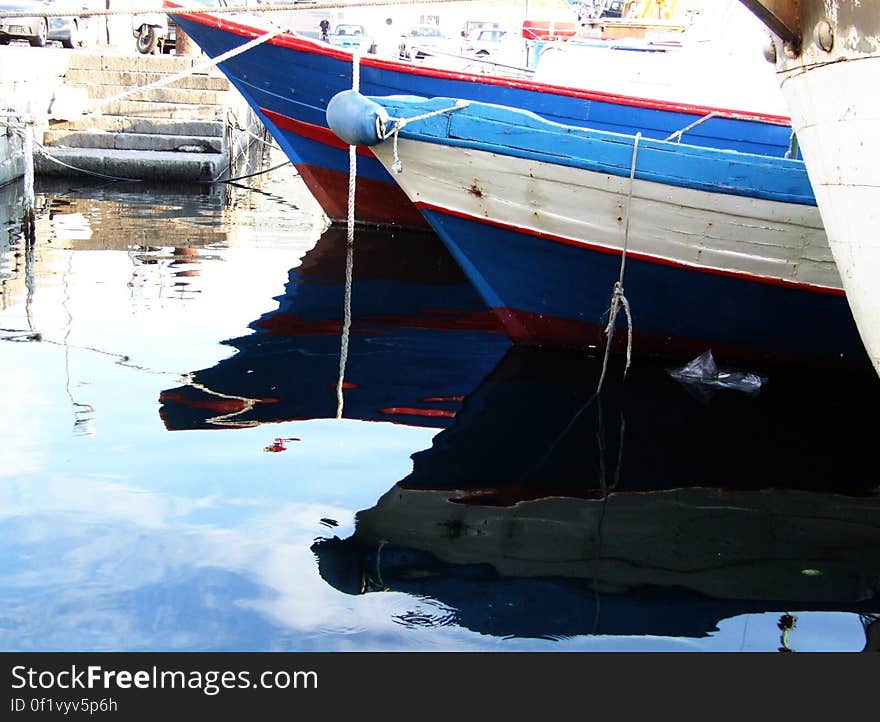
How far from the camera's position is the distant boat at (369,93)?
383 inches

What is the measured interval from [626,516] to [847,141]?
1740 mm

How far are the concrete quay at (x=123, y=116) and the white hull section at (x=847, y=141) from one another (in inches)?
445

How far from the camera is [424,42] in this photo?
24.8m

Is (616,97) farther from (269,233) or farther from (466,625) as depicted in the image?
(466,625)

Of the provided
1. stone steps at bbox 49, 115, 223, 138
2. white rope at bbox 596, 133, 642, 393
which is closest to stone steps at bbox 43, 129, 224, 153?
stone steps at bbox 49, 115, 223, 138

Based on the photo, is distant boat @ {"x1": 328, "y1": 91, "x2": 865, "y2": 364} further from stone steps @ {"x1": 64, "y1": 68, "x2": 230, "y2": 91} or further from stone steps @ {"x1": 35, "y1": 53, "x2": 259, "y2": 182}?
stone steps @ {"x1": 64, "y1": 68, "x2": 230, "y2": 91}

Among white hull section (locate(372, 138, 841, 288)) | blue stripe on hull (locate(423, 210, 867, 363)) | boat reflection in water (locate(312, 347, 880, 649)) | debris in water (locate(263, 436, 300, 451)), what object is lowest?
boat reflection in water (locate(312, 347, 880, 649))

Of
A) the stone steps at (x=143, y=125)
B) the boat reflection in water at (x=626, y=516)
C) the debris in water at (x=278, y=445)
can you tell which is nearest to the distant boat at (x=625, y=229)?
the boat reflection in water at (x=626, y=516)

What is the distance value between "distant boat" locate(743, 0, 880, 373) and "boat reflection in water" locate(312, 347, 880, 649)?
0.87 m

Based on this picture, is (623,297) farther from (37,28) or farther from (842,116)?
(37,28)

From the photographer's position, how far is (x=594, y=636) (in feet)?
11.7

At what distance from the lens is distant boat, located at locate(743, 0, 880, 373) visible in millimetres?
4141

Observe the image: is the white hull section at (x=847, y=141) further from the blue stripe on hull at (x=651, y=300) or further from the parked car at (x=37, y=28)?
the parked car at (x=37, y=28)
